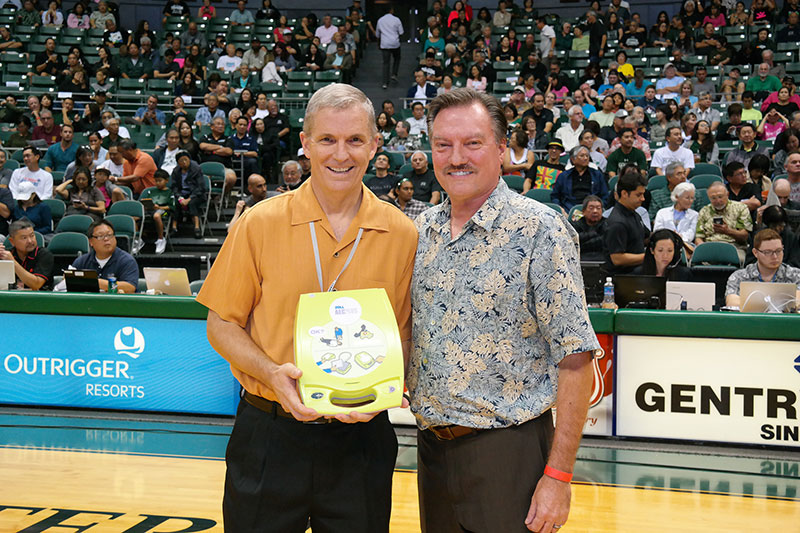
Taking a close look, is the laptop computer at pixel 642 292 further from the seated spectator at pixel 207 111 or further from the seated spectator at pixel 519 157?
the seated spectator at pixel 207 111

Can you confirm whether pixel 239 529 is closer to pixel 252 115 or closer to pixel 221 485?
pixel 221 485

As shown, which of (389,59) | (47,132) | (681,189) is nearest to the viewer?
(681,189)

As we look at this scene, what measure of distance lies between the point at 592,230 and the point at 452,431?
6.15 m

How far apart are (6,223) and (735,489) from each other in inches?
346

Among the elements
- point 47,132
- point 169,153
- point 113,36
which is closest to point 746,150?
point 169,153

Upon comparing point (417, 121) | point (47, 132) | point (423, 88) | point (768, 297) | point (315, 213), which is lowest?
point (768, 297)

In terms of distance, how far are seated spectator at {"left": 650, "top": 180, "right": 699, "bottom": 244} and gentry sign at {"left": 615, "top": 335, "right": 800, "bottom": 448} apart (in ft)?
10.3

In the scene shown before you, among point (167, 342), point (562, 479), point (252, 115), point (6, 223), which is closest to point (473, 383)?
point (562, 479)

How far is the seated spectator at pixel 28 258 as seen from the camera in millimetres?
7508

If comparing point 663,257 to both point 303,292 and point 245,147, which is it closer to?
point 303,292

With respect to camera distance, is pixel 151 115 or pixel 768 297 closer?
pixel 768 297

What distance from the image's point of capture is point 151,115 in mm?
13625

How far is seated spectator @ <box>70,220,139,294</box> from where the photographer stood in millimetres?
7160

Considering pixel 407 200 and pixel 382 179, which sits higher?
pixel 382 179
